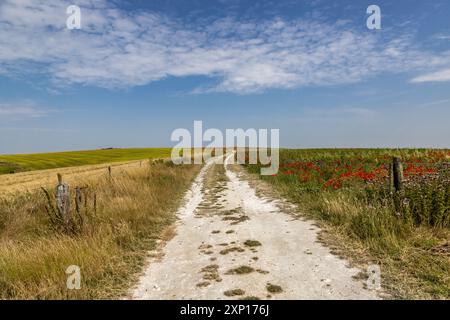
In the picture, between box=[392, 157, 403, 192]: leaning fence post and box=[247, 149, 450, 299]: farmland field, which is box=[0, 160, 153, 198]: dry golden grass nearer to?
box=[247, 149, 450, 299]: farmland field

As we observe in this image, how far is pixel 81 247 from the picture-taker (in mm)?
5836

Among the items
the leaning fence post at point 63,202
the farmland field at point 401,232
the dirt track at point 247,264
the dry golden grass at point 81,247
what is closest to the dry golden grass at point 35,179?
the dry golden grass at point 81,247

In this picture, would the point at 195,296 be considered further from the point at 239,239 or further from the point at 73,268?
the point at 239,239

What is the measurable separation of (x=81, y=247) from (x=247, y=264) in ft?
10.8

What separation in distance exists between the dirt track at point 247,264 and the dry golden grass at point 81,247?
516mm

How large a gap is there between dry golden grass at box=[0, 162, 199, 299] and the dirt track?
1.69 feet

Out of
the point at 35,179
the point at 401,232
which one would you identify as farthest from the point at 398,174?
the point at 35,179

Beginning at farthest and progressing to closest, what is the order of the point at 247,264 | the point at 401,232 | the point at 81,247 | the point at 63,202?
the point at 63,202, the point at 401,232, the point at 81,247, the point at 247,264

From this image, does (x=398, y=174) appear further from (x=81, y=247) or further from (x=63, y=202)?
(x=63, y=202)

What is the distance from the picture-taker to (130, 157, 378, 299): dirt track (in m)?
4.45

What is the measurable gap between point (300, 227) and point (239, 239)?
72.5 inches

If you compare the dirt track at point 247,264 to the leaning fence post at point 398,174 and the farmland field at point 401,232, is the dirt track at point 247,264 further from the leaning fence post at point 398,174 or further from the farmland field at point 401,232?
the leaning fence post at point 398,174

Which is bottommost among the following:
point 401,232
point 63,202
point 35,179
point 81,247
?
point 35,179
